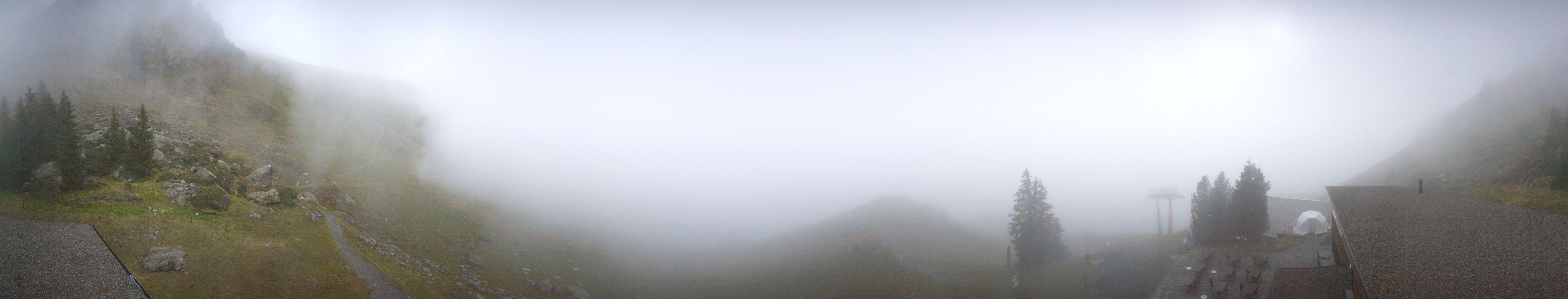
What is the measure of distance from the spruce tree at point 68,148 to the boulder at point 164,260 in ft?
21.6

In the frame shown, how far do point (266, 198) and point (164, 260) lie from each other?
35.6 feet

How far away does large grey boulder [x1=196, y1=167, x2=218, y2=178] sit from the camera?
31.6m

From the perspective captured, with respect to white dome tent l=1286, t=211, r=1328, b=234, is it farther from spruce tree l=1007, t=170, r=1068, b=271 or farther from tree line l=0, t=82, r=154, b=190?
tree line l=0, t=82, r=154, b=190

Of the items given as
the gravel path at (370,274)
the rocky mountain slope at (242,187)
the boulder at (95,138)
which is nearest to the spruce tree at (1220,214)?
the rocky mountain slope at (242,187)

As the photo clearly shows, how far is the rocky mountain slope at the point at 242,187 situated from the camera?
2644 centimetres

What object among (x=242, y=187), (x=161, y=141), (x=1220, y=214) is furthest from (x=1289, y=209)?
(x=161, y=141)

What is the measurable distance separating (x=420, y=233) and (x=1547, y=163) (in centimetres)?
8495

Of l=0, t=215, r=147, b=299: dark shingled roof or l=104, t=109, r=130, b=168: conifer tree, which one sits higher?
l=104, t=109, r=130, b=168: conifer tree

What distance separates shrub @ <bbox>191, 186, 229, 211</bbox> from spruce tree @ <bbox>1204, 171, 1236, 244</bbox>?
7793 centimetres

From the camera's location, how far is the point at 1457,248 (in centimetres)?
2558

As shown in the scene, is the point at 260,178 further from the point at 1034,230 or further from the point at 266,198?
the point at 1034,230

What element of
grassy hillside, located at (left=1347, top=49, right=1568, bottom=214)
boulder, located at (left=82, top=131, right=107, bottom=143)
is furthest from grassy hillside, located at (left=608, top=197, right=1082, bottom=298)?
boulder, located at (left=82, top=131, right=107, bottom=143)

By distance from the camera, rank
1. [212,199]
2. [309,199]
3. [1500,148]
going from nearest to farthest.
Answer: [212,199]
[309,199]
[1500,148]

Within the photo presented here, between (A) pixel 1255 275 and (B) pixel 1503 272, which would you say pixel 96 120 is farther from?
(B) pixel 1503 272
